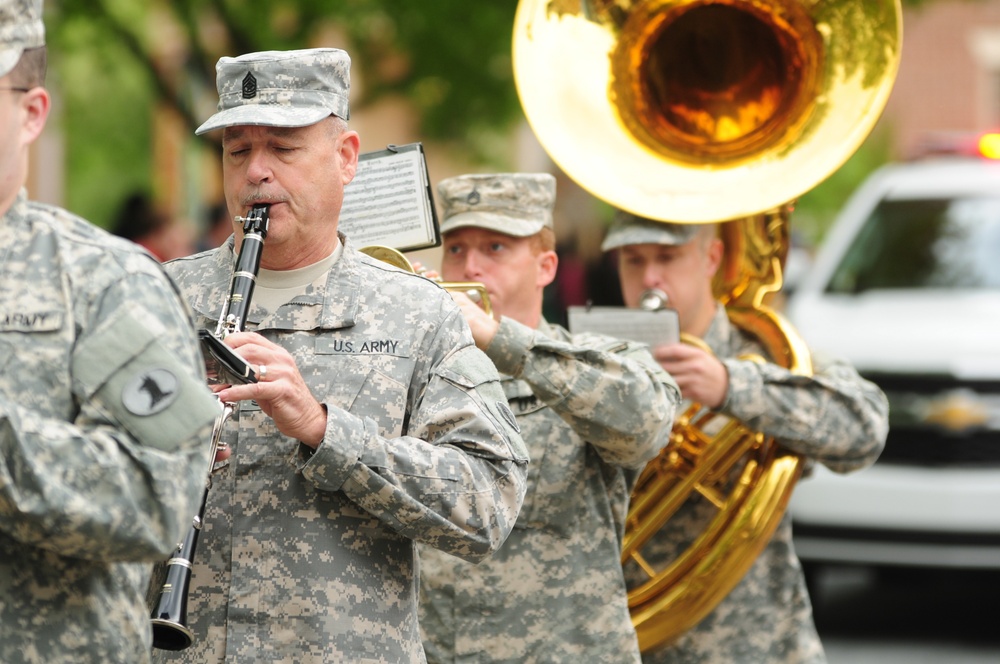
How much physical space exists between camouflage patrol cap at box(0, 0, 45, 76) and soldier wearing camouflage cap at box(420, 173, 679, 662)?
1.46 m

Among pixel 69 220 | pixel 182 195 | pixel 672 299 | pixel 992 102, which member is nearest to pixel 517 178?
pixel 672 299

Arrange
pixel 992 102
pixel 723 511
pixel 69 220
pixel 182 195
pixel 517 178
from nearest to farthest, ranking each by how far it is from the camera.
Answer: pixel 69 220 < pixel 517 178 < pixel 723 511 < pixel 182 195 < pixel 992 102

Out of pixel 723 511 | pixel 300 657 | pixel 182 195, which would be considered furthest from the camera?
pixel 182 195

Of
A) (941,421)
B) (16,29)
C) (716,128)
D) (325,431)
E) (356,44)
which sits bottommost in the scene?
(356,44)

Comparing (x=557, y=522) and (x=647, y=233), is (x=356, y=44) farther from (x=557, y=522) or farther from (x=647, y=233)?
(x=557, y=522)

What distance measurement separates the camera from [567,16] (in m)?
4.79

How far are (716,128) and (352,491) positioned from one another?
99.3 inches

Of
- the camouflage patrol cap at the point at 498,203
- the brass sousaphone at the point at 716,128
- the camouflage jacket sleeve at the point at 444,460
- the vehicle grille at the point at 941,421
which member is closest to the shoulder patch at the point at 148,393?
the camouflage jacket sleeve at the point at 444,460

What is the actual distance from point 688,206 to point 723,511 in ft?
2.72

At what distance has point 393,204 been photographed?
3725 mm

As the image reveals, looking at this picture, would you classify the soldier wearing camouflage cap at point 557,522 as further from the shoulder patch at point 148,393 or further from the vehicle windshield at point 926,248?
the vehicle windshield at point 926,248

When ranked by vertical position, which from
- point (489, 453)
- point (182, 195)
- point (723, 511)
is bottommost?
point (182, 195)

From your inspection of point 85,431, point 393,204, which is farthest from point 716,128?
point 85,431

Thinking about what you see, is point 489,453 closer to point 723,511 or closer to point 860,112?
point 723,511
